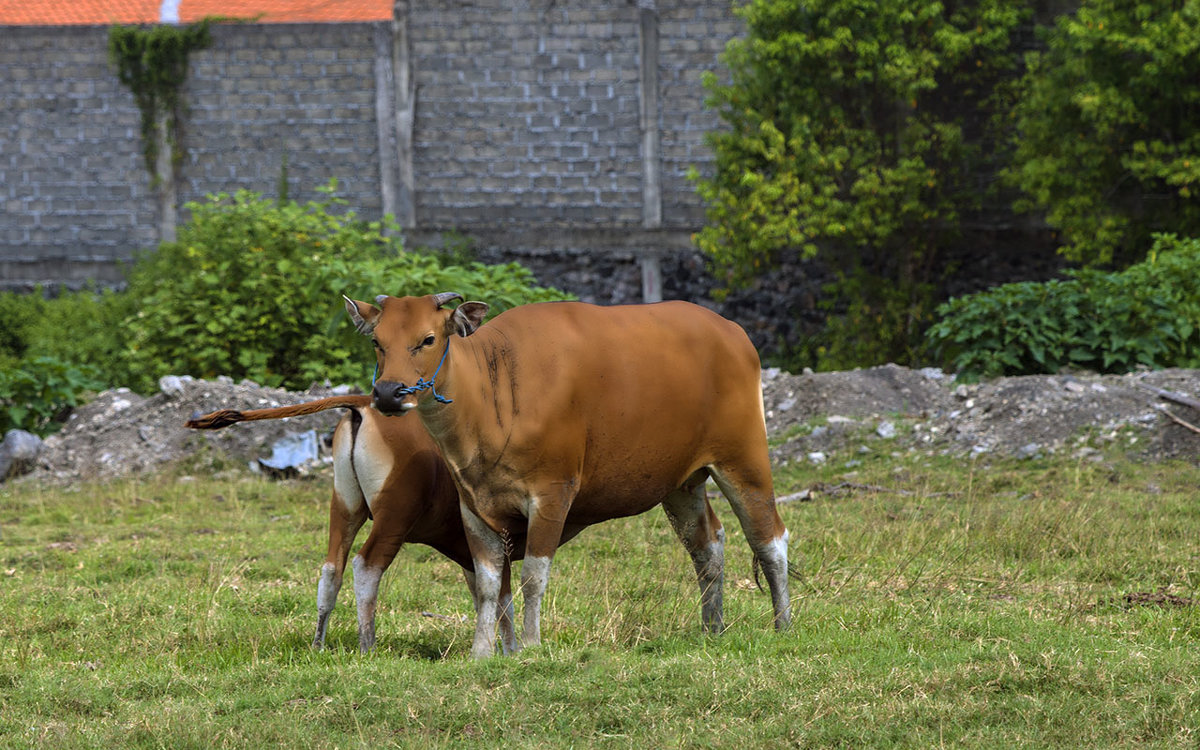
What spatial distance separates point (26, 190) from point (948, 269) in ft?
43.9

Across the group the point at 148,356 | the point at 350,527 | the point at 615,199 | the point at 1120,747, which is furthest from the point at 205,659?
the point at 615,199

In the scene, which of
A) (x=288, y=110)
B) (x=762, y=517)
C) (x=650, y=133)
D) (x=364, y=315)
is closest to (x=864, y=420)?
(x=762, y=517)

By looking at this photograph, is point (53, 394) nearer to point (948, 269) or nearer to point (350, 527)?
point (350, 527)

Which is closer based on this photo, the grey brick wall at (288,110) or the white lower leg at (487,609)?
the white lower leg at (487,609)

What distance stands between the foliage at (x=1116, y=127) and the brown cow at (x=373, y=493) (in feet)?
39.8

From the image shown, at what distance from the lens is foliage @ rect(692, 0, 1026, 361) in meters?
17.4

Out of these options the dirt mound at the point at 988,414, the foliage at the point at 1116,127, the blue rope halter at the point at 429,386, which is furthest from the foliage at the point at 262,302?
the blue rope halter at the point at 429,386

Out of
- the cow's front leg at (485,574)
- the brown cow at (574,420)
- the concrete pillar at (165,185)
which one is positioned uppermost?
the concrete pillar at (165,185)

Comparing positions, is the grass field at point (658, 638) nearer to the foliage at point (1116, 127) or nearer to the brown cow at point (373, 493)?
the brown cow at point (373, 493)

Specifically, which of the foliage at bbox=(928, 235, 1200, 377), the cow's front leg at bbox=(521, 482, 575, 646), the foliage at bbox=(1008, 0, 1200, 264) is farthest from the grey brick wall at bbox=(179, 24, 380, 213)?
the cow's front leg at bbox=(521, 482, 575, 646)

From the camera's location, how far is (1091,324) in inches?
549

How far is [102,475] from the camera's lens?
13.1 metres

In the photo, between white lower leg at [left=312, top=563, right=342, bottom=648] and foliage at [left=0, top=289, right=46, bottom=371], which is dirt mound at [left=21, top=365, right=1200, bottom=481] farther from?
white lower leg at [left=312, top=563, right=342, bottom=648]

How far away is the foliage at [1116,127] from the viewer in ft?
51.6
